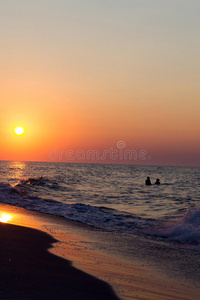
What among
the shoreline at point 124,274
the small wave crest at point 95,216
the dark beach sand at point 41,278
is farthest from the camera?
the small wave crest at point 95,216

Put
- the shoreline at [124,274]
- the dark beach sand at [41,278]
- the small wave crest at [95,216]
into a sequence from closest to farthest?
the dark beach sand at [41,278] < the shoreline at [124,274] < the small wave crest at [95,216]

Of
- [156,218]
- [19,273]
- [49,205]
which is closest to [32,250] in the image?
[19,273]

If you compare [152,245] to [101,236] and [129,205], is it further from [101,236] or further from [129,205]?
[129,205]

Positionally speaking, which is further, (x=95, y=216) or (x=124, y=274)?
(x=95, y=216)

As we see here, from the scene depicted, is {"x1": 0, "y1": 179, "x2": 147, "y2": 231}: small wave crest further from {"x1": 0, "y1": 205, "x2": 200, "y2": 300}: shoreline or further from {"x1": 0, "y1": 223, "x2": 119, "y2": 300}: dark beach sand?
{"x1": 0, "y1": 223, "x2": 119, "y2": 300}: dark beach sand

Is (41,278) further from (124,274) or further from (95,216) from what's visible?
(95,216)

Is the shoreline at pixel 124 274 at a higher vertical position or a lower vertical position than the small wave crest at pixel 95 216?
higher

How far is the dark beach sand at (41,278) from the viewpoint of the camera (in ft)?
15.6

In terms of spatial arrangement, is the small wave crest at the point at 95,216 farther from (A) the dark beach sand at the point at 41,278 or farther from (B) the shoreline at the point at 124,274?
(A) the dark beach sand at the point at 41,278

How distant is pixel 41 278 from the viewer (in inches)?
213

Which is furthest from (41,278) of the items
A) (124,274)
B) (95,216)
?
(95,216)

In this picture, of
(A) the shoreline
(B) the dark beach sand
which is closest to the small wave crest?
(A) the shoreline

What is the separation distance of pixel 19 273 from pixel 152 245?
5785mm

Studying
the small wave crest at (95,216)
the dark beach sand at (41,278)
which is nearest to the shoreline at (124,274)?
the dark beach sand at (41,278)
